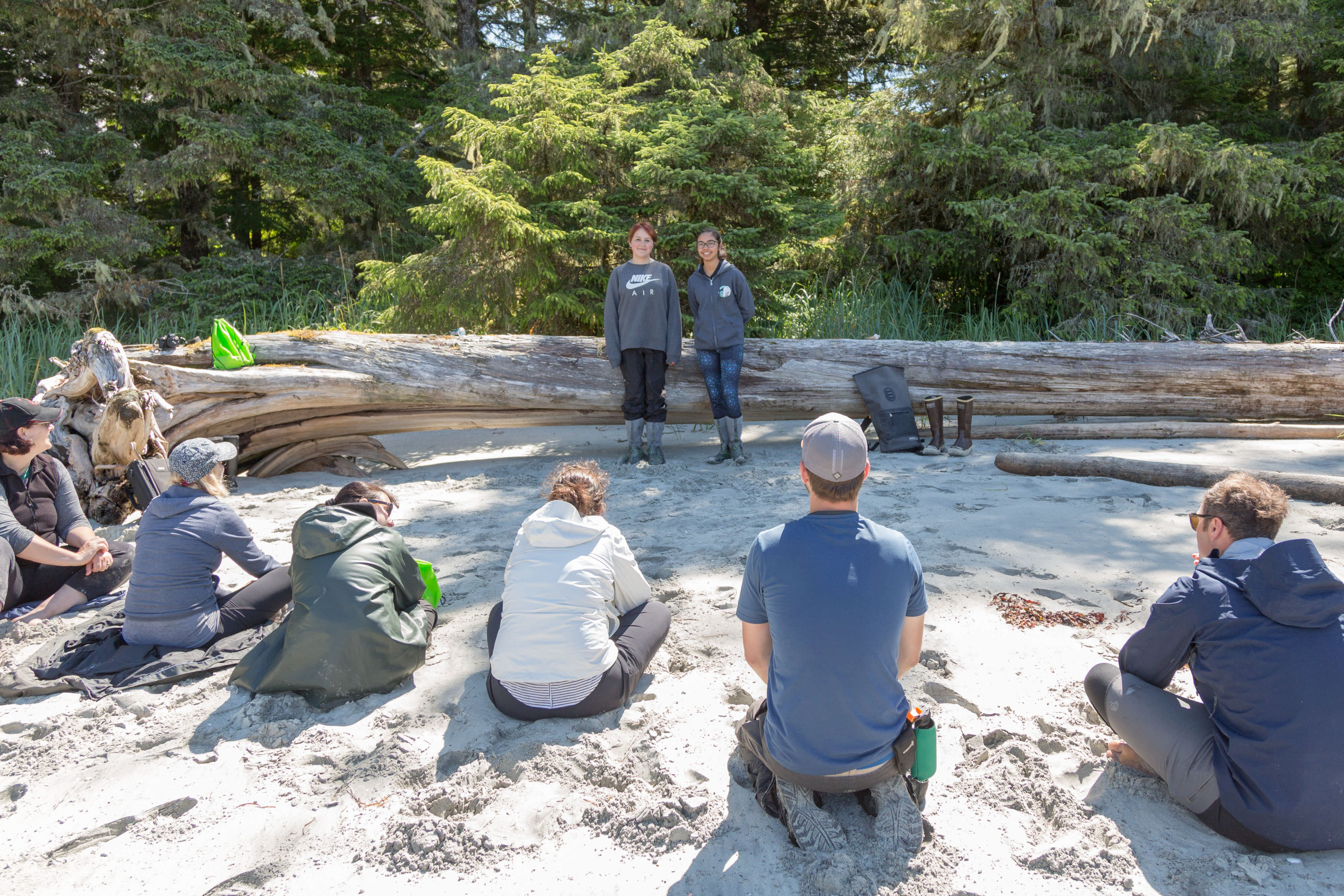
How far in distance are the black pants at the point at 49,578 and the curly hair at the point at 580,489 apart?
2.63 meters

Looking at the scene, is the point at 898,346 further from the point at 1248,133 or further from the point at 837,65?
the point at 837,65

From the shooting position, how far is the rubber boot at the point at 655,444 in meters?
6.99

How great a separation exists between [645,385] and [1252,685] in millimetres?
5338

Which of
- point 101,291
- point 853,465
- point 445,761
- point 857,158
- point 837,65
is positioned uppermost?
point 837,65

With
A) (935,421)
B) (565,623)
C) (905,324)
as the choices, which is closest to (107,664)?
(565,623)

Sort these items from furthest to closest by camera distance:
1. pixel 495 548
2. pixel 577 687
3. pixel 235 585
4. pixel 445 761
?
pixel 495 548 < pixel 235 585 < pixel 577 687 < pixel 445 761

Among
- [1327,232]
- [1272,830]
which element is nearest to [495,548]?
[1272,830]

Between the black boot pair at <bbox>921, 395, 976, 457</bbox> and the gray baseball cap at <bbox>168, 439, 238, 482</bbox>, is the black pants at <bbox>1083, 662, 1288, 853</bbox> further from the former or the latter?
the black boot pair at <bbox>921, 395, 976, 457</bbox>

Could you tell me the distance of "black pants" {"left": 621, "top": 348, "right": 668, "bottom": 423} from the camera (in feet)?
22.8

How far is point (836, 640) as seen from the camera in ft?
7.16

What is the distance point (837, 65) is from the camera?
1523 centimetres

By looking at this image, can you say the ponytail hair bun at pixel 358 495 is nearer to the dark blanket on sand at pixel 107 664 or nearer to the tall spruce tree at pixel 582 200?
the dark blanket on sand at pixel 107 664

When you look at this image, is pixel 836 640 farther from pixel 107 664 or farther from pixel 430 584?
pixel 107 664

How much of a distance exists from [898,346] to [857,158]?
411 cm
